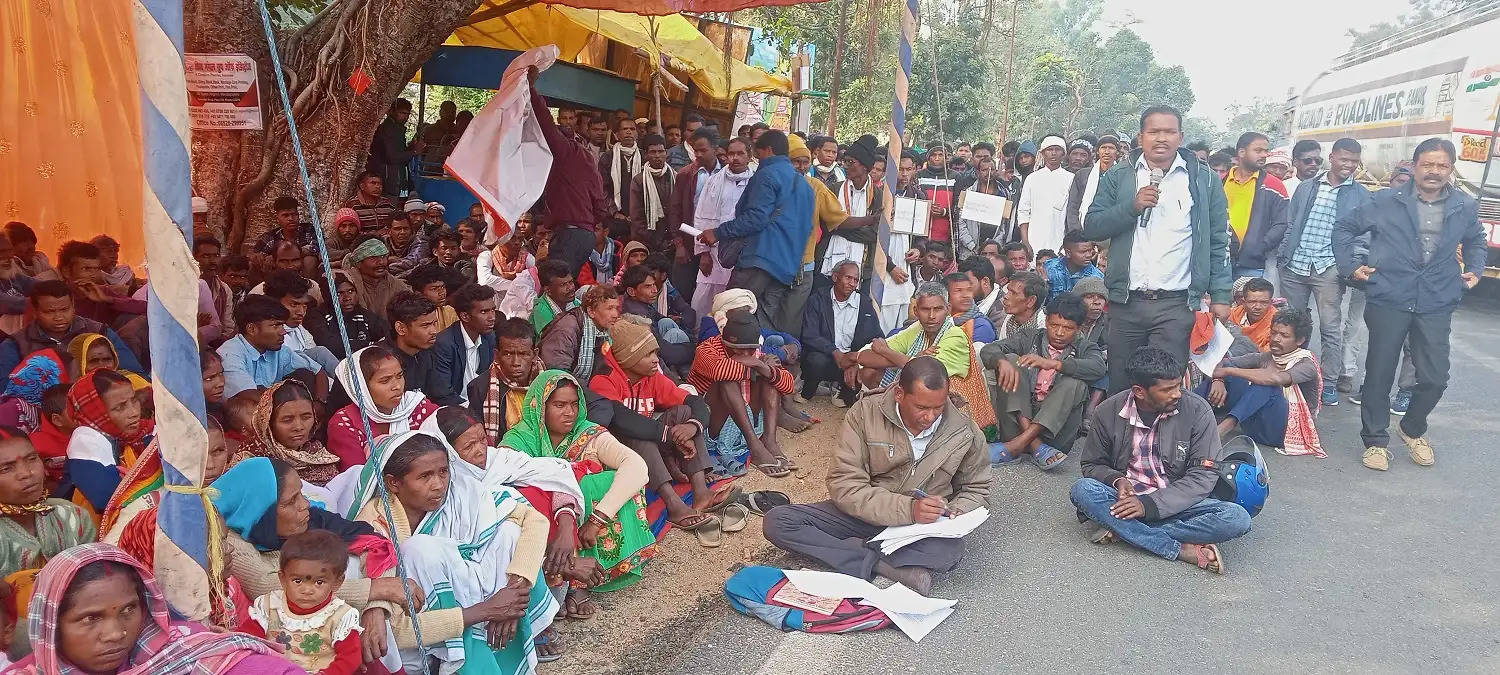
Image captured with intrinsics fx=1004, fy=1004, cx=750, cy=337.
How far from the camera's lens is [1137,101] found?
37.7m

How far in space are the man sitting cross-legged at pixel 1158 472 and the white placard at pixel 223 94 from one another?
5.07 m

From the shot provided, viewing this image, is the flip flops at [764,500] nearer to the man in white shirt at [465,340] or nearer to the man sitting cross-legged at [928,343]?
the man sitting cross-legged at [928,343]

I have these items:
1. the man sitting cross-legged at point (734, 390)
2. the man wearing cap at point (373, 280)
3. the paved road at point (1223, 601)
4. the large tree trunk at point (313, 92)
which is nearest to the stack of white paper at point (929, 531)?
the paved road at point (1223, 601)

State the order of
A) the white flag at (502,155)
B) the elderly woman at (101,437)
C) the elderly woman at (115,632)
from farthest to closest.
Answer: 1. the white flag at (502,155)
2. the elderly woman at (101,437)
3. the elderly woman at (115,632)

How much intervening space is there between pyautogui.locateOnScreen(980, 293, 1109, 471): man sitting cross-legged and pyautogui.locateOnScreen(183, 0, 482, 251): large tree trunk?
4.34m

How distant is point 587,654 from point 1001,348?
139 inches

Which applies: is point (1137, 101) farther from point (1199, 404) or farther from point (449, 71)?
point (1199, 404)

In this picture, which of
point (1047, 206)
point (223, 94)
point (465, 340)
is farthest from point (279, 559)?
point (1047, 206)

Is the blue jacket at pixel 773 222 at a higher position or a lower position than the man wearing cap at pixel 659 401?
higher

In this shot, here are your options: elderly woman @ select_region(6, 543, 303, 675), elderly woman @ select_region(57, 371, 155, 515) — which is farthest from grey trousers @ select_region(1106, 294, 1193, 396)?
elderly woman @ select_region(57, 371, 155, 515)

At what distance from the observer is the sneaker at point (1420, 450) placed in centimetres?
621

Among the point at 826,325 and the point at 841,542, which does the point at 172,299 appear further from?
the point at 826,325

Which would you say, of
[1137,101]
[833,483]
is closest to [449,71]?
[833,483]

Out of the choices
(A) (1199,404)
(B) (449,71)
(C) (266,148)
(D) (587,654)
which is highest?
(B) (449,71)
